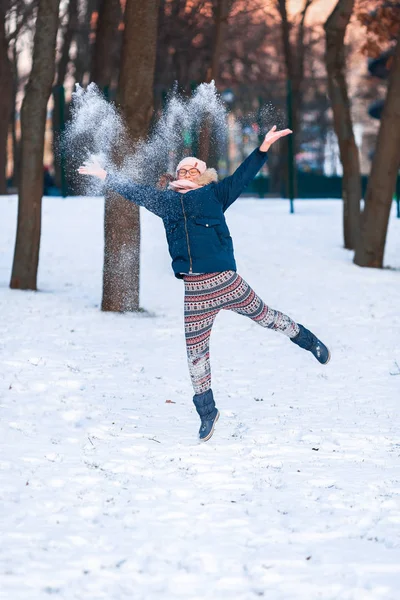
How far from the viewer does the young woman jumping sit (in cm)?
663

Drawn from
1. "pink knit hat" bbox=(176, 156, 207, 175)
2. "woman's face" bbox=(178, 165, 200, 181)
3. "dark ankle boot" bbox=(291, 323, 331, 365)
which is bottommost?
"dark ankle boot" bbox=(291, 323, 331, 365)

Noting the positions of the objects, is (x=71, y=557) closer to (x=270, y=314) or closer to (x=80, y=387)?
(x=270, y=314)

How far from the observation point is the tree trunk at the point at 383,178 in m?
15.9

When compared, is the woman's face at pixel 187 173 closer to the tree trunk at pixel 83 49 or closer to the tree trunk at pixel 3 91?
the tree trunk at pixel 3 91

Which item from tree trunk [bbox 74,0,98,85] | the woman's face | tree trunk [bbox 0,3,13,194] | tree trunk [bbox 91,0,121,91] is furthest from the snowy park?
tree trunk [bbox 74,0,98,85]

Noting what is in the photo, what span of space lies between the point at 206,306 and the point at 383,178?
33.1ft

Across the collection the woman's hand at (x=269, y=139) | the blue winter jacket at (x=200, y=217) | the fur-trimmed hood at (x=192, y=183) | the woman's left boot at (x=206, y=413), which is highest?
the woman's hand at (x=269, y=139)

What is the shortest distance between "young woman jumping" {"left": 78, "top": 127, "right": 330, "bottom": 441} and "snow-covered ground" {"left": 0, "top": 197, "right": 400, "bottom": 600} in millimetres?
944

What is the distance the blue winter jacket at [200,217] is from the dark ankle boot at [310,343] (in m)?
1.08

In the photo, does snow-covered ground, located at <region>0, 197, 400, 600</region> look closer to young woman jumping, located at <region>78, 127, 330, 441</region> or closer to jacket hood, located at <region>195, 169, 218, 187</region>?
young woman jumping, located at <region>78, 127, 330, 441</region>

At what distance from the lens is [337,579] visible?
4.45 m

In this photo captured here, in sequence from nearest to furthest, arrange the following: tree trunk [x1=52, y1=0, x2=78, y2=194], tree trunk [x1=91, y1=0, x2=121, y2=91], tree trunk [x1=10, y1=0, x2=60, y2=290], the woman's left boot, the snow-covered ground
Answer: the snow-covered ground → the woman's left boot → tree trunk [x1=10, y1=0, x2=60, y2=290] → tree trunk [x1=91, y1=0, x2=121, y2=91] → tree trunk [x1=52, y1=0, x2=78, y2=194]

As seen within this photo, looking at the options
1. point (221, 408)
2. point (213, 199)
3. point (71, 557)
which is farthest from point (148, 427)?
point (71, 557)

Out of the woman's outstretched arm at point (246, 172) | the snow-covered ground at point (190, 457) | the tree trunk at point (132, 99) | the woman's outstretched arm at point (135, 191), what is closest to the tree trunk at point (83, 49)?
the snow-covered ground at point (190, 457)
